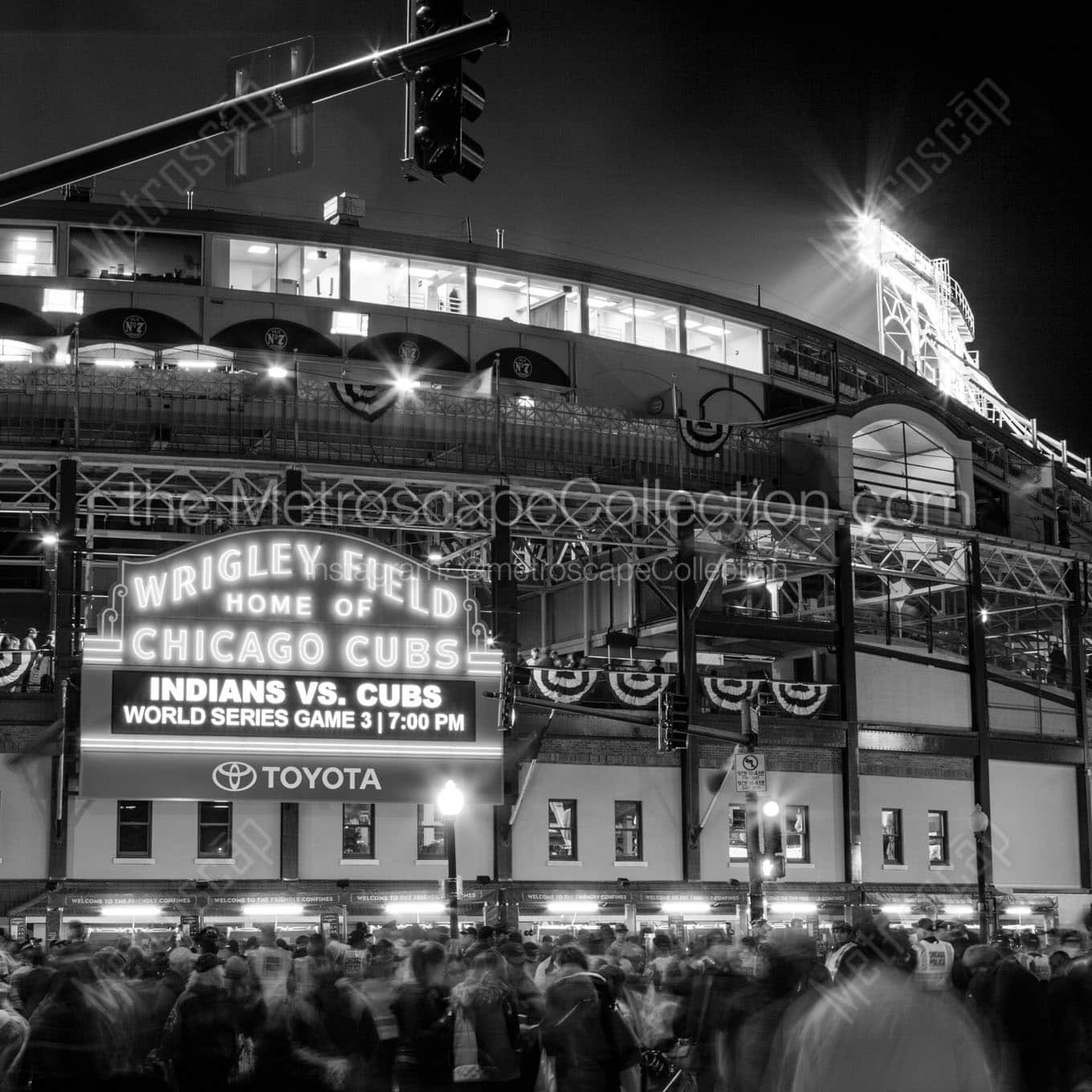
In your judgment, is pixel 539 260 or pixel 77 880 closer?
pixel 77 880

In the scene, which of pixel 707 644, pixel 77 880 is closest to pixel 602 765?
pixel 707 644

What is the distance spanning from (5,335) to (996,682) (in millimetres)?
30879

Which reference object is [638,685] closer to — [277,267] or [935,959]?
[277,267]

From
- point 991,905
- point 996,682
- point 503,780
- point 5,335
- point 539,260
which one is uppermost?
point 539,260

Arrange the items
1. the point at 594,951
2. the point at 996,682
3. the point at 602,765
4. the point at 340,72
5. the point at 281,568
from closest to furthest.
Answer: the point at 340,72 → the point at 594,951 → the point at 281,568 → the point at 602,765 → the point at 996,682

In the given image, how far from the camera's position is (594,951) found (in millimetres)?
Answer: 16594

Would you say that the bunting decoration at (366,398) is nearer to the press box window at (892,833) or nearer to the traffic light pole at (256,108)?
the press box window at (892,833)

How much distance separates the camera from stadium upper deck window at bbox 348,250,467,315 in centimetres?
4884

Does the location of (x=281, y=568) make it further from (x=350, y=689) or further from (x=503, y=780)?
(x=503, y=780)

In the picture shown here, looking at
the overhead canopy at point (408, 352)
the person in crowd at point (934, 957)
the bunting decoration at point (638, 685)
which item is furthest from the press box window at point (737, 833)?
the person in crowd at point (934, 957)

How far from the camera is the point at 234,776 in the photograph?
1278 inches

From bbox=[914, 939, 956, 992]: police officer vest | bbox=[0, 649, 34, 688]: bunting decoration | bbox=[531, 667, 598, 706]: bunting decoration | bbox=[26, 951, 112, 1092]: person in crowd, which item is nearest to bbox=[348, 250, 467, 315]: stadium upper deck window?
bbox=[531, 667, 598, 706]: bunting decoration

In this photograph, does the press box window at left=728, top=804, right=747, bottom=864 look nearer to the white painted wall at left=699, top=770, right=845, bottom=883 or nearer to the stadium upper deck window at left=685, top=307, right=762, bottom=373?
the white painted wall at left=699, top=770, right=845, bottom=883

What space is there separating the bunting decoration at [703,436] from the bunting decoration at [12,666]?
57.3 ft
